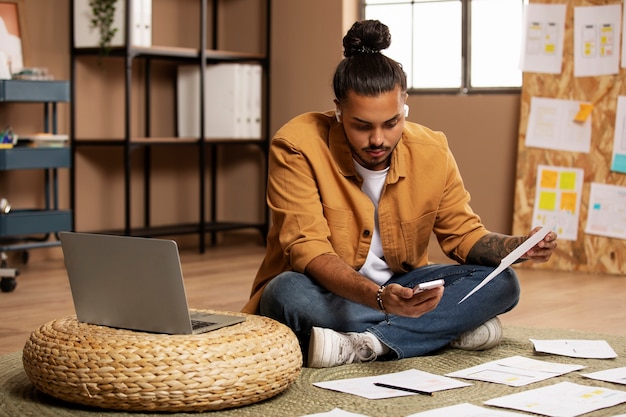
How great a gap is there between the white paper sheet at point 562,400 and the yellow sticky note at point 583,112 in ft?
8.85

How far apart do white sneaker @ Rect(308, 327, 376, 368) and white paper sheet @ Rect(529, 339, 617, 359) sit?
0.50 metres

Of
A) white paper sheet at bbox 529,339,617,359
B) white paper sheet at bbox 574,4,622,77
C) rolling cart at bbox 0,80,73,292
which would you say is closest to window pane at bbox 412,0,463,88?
white paper sheet at bbox 574,4,622,77

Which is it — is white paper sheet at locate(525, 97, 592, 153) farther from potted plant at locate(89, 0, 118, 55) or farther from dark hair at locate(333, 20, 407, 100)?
dark hair at locate(333, 20, 407, 100)

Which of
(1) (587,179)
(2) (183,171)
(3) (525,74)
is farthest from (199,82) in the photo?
(1) (587,179)

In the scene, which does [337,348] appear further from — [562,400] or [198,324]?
[562,400]

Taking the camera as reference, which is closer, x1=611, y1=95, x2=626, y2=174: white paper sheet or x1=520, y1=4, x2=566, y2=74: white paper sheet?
x1=611, y1=95, x2=626, y2=174: white paper sheet

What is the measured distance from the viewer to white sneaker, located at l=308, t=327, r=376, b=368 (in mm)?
2457

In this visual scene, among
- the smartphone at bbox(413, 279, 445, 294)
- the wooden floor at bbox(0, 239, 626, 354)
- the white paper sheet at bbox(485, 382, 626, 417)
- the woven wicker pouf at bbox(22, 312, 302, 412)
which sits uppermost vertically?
the smartphone at bbox(413, 279, 445, 294)

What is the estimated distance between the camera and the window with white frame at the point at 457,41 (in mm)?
5176

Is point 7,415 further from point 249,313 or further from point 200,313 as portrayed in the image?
point 249,313

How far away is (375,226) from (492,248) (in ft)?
1.02

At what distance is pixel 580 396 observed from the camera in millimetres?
2191

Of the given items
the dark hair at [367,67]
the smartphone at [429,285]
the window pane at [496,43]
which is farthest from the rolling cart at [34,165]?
the smartphone at [429,285]

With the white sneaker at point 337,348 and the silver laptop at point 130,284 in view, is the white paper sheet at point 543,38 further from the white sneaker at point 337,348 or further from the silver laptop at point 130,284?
the silver laptop at point 130,284
